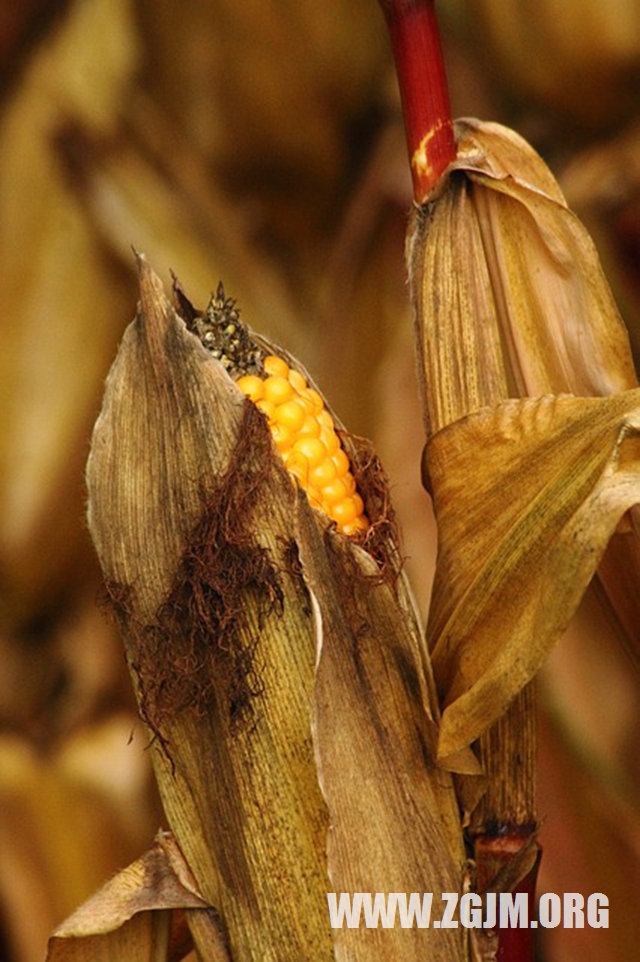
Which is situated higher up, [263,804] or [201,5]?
[201,5]

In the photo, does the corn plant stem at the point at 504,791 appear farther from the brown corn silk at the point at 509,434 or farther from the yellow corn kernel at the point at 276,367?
the yellow corn kernel at the point at 276,367

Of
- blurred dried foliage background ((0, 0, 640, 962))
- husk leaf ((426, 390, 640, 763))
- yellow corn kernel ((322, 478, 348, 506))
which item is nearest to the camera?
husk leaf ((426, 390, 640, 763))

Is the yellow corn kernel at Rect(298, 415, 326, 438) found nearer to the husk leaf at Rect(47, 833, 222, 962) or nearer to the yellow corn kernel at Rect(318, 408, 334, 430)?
the yellow corn kernel at Rect(318, 408, 334, 430)

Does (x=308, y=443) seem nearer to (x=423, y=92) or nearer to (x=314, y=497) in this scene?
(x=314, y=497)

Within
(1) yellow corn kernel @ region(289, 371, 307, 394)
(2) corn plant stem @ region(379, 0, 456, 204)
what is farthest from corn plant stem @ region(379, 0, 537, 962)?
(1) yellow corn kernel @ region(289, 371, 307, 394)

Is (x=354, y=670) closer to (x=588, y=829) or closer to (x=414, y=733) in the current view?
(x=414, y=733)

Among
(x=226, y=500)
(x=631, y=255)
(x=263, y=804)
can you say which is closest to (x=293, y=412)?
(x=226, y=500)
